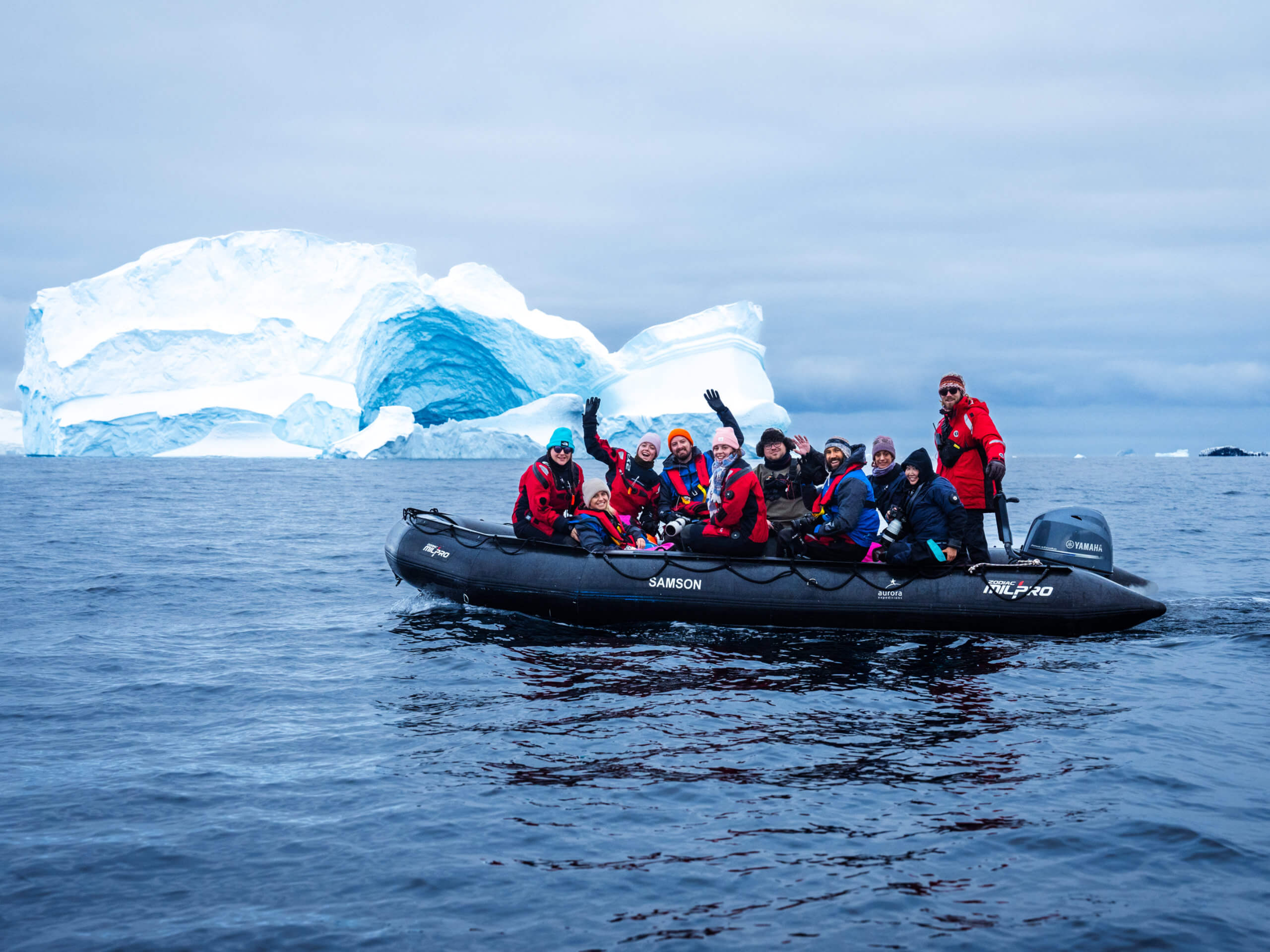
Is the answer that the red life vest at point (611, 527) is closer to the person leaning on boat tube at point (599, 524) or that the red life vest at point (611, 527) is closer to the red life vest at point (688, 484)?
the person leaning on boat tube at point (599, 524)

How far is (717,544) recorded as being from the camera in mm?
7004

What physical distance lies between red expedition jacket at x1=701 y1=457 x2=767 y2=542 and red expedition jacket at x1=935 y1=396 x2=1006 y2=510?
1.25 meters

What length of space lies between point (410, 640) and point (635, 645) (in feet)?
5.59

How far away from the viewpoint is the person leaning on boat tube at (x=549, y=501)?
7.52 metres

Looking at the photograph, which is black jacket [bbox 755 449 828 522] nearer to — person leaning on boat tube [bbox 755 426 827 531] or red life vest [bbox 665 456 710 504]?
person leaning on boat tube [bbox 755 426 827 531]

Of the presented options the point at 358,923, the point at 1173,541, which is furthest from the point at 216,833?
the point at 1173,541

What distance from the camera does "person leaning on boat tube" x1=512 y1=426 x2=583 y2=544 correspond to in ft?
24.7

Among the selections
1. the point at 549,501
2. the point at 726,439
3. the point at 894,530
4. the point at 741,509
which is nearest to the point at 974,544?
the point at 894,530

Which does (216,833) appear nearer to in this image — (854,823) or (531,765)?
(531,765)

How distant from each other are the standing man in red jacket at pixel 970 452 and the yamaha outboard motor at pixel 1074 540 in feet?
1.83

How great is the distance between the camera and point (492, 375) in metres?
39.0

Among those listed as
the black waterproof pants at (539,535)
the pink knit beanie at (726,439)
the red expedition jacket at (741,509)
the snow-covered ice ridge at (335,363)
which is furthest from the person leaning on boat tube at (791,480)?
the snow-covered ice ridge at (335,363)

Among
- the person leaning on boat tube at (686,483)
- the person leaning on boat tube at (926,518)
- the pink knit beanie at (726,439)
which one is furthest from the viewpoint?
the person leaning on boat tube at (686,483)

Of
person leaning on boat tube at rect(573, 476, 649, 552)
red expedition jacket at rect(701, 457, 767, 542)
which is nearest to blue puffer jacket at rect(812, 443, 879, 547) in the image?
red expedition jacket at rect(701, 457, 767, 542)
